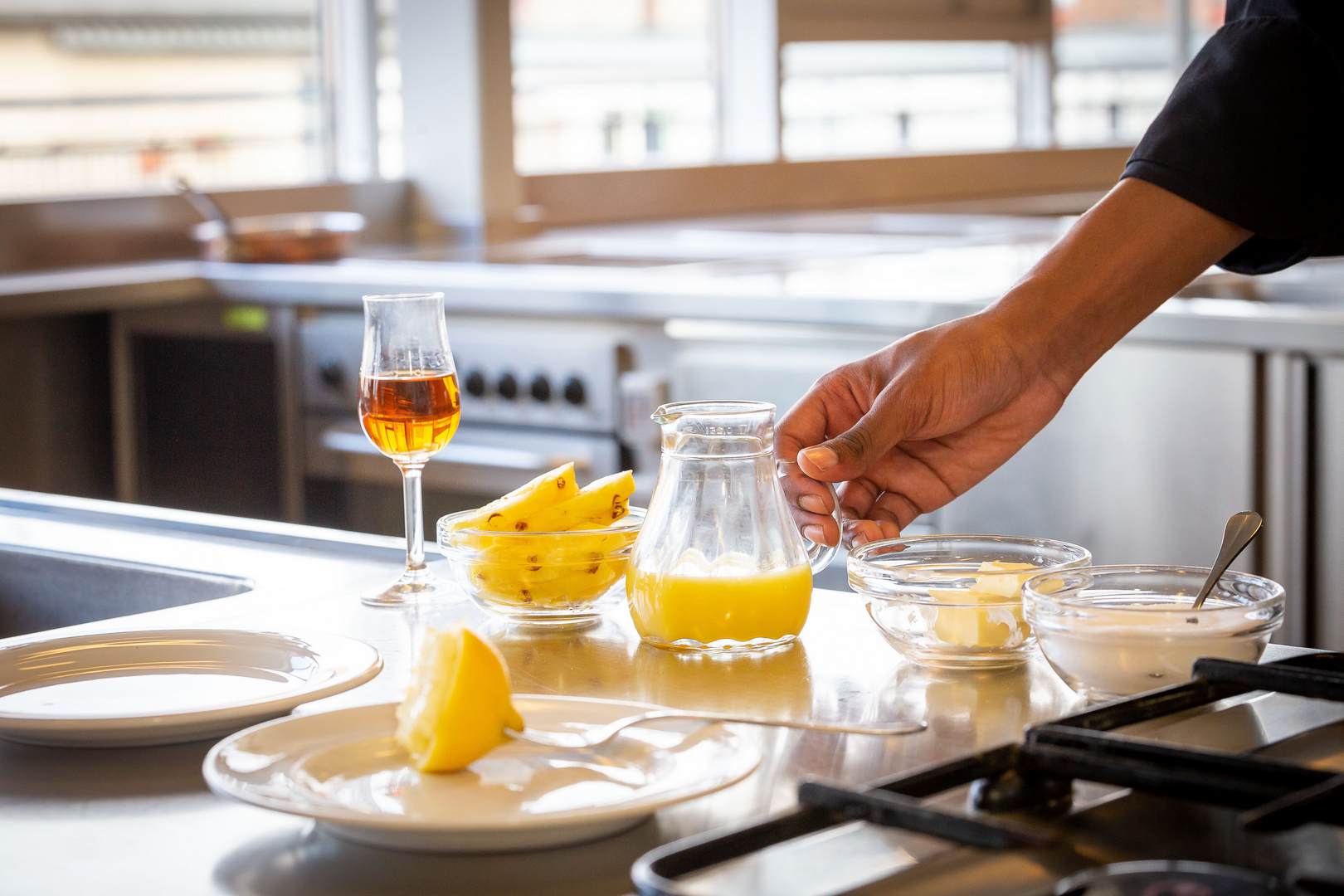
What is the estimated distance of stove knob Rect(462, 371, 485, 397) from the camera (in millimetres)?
2825

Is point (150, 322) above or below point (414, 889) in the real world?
above

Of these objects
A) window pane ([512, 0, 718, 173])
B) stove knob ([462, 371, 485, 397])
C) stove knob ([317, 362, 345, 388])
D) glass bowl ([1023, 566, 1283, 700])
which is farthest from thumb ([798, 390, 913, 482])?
window pane ([512, 0, 718, 173])

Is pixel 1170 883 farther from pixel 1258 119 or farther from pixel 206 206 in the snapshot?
pixel 206 206

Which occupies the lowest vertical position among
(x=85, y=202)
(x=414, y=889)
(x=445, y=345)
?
(x=414, y=889)

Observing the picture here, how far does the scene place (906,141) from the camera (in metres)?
5.96

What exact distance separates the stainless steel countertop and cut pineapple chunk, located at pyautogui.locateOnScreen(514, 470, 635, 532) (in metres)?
1.15

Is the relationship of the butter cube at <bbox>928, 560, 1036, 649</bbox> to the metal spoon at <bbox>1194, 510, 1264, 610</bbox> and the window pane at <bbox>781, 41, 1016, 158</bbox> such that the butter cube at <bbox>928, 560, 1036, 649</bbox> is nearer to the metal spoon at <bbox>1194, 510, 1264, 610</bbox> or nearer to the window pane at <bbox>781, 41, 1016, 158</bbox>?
the metal spoon at <bbox>1194, 510, 1264, 610</bbox>

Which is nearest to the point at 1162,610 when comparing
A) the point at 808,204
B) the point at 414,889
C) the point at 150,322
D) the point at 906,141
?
the point at 414,889

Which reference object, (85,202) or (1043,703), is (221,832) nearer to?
(1043,703)

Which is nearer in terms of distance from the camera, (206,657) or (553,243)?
(206,657)

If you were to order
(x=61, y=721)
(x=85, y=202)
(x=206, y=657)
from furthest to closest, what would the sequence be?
(x=85, y=202) < (x=206, y=657) < (x=61, y=721)

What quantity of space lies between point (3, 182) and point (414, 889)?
360cm

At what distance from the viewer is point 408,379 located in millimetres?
1144

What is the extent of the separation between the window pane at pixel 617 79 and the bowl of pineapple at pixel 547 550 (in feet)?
13.0
